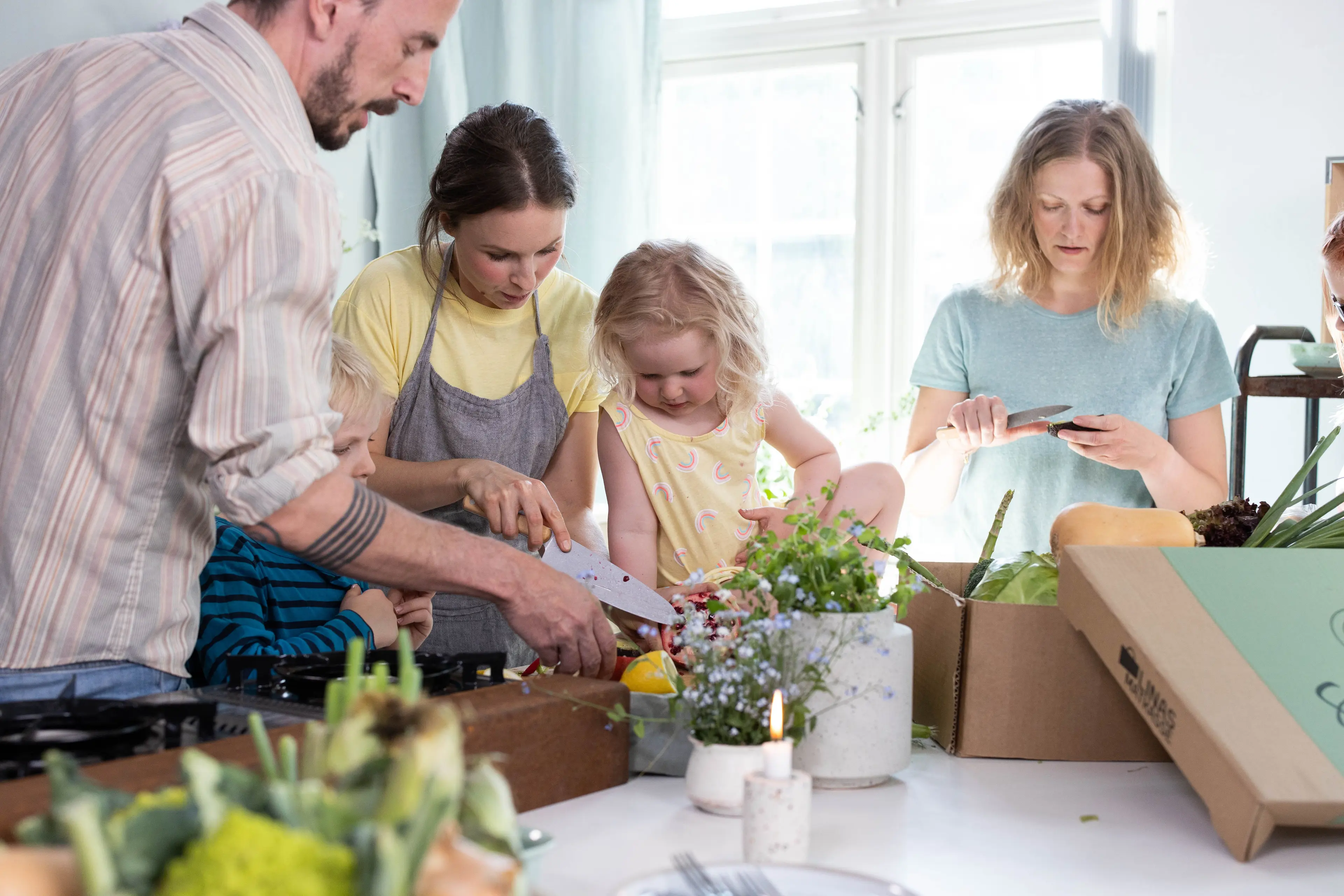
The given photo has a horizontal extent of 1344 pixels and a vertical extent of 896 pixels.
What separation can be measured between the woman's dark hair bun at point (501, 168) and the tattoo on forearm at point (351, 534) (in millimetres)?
808

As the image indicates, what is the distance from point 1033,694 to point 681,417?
99cm

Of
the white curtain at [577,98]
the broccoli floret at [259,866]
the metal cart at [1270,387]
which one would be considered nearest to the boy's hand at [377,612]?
the broccoli floret at [259,866]

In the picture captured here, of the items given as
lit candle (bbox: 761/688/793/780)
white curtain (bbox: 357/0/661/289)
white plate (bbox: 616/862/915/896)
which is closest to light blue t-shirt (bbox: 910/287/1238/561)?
lit candle (bbox: 761/688/793/780)

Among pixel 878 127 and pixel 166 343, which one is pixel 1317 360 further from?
pixel 166 343

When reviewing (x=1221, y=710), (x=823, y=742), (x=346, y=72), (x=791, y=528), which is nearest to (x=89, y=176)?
(x=346, y=72)

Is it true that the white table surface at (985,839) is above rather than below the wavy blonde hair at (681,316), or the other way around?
below

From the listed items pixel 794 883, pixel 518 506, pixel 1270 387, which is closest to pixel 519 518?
pixel 518 506

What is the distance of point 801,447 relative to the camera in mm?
2025

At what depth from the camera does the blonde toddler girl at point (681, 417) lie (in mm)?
1847

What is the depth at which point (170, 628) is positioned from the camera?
1.03 meters

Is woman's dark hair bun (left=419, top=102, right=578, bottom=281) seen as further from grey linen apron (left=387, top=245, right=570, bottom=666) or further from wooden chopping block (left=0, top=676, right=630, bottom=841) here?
wooden chopping block (left=0, top=676, right=630, bottom=841)

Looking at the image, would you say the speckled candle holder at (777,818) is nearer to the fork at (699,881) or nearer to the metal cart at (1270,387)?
the fork at (699,881)

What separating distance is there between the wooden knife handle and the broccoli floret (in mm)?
1095

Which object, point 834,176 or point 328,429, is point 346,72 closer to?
point 328,429
